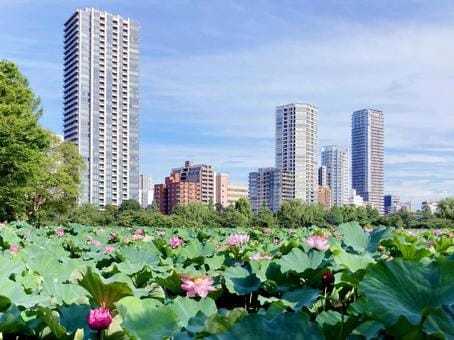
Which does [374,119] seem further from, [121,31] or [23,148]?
[23,148]

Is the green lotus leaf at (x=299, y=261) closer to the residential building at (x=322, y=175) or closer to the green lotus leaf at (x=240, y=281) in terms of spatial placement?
the green lotus leaf at (x=240, y=281)

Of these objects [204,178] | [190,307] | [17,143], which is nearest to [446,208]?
[17,143]

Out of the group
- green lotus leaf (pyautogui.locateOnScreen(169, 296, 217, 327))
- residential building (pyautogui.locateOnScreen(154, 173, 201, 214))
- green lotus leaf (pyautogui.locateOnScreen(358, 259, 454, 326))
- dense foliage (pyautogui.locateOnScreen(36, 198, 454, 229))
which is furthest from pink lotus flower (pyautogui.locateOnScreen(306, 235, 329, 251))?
residential building (pyautogui.locateOnScreen(154, 173, 201, 214))

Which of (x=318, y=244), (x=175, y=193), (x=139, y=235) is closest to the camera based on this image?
(x=318, y=244)

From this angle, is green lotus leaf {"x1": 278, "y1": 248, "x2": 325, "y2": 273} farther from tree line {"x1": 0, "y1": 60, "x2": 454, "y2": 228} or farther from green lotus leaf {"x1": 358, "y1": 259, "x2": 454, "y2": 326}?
tree line {"x1": 0, "y1": 60, "x2": 454, "y2": 228}

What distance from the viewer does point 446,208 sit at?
44.9 metres

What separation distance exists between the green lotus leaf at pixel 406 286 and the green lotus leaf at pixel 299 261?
824 mm

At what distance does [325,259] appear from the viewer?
6.80ft

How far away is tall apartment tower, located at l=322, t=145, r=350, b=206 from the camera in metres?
142

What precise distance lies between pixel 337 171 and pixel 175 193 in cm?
6517

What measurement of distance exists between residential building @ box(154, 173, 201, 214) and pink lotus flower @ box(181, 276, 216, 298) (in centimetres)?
9210

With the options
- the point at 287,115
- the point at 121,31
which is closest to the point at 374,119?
the point at 287,115

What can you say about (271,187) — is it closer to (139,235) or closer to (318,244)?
(139,235)

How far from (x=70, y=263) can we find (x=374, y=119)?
159 meters
